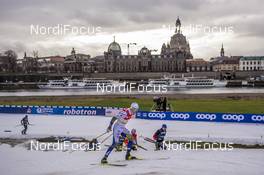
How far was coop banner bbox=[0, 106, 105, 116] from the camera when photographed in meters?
28.1

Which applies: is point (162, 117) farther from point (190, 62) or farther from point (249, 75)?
point (190, 62)

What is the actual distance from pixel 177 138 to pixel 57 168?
26.4ft

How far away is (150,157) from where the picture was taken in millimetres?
13609

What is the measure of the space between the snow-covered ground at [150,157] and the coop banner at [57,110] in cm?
619

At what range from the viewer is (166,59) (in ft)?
587

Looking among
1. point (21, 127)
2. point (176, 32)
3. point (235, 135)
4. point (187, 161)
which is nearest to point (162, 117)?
point (235, 135)

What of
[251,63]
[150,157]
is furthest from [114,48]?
[150,157]

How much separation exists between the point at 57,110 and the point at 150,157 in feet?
56.4

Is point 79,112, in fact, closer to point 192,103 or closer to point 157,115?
point 157,115

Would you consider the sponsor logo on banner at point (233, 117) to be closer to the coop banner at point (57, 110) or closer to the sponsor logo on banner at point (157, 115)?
the sponsor logo on banner at point (157, 115)

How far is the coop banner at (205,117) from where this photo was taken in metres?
23.6

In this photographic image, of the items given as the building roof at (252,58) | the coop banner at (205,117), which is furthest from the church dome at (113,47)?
the coop banner at (205,117)

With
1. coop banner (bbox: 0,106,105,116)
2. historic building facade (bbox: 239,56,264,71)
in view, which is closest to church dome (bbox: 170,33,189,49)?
historic building facade (bbox: 239,56,264,71)

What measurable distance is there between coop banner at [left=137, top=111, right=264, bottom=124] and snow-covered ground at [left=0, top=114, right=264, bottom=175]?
66.0 inches
